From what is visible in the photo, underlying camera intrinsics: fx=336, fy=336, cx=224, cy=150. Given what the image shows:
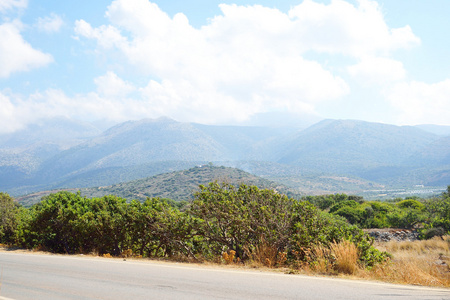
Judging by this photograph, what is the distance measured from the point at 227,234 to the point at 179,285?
11.7 ft

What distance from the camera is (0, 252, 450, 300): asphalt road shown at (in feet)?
18.6

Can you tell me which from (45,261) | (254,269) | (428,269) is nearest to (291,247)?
(254,269)

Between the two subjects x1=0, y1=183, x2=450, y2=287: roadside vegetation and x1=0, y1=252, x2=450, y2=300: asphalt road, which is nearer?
x1=0, y1=252, x2=450, y2=300: asphalt road

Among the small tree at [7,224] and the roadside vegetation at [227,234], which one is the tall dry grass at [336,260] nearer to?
the roadside vegetation at [227,234]

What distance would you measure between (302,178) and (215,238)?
181137mm

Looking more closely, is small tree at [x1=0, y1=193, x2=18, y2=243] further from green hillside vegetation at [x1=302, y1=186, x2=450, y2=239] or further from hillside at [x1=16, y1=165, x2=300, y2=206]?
hillside at [x1=16, y1=165, x2=300, y2=206]

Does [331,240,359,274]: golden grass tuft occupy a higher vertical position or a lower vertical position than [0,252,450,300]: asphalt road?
higher

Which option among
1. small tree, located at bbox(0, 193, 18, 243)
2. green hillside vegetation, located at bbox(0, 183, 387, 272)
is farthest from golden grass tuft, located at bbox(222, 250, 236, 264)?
small tree, located at bbox(0, 193, 18, 243)

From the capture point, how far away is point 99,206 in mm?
13070

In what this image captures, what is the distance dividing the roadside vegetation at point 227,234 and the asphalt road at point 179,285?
3.13 feet

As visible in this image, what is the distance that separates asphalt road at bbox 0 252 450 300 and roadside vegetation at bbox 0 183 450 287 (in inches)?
37.6

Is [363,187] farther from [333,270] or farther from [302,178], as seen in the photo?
[333,270]

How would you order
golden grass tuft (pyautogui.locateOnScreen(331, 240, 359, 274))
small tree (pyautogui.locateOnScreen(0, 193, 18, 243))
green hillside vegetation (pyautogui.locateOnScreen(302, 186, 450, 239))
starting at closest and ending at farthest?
golden grass tuft (pyautogui.locateOnScreen(331, 240, 359, 274)) → small tree (pyautogui.locateOnScreen(0, 193, 18, 243)) → green hillside vegetation (pyautogui.locateOnScreen(302, 186, 450, 239))

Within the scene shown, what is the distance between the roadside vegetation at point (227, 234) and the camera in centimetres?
754
